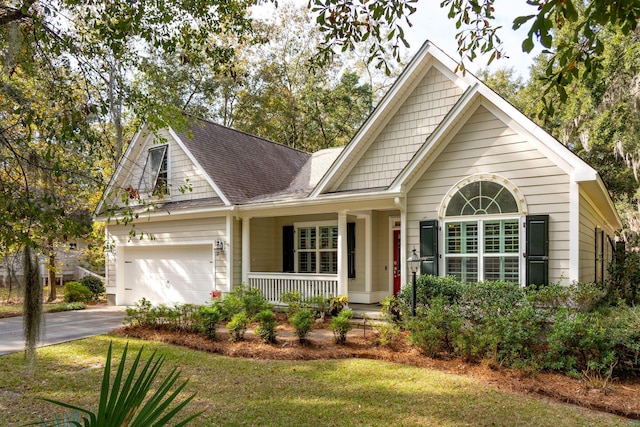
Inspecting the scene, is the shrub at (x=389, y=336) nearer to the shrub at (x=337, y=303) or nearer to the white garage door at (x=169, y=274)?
the shrub at (x=337, y=303)

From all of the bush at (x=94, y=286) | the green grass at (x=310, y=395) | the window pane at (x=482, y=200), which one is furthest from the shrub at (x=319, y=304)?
the bush at (x=94, y=286)

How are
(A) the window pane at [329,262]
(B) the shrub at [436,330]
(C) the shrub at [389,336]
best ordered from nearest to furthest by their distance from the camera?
(B) the shrub at [436,330] < (C) the shrub at [389,336] < (A) the window pane at [329,262]

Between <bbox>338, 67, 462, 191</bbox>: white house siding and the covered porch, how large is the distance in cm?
103

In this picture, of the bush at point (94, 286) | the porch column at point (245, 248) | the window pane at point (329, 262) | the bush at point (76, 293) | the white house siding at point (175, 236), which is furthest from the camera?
the bush at point (94, 286)

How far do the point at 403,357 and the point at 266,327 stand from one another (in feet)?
8.22

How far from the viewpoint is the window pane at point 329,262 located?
12.5m

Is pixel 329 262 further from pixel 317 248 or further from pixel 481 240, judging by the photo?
pixel 481 240

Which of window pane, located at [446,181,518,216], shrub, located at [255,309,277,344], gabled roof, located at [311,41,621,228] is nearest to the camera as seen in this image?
gabled roof, located at [311,41,621,228]

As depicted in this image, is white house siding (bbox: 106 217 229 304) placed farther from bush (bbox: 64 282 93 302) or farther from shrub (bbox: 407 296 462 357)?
shrub (bbox: 407 296 462 357)

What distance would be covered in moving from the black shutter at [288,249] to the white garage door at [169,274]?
209 cm

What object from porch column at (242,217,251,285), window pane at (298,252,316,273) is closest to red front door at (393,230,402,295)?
window pane at (298,252,316,273)

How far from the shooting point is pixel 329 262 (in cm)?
1262

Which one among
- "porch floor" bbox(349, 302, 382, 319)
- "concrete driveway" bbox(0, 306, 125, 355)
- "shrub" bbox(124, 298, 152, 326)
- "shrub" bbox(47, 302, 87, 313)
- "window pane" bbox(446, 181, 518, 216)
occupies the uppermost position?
"window pane" bbox(446, 181, 518, 216)

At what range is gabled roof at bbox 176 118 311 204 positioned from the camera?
12.7 meters
